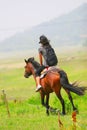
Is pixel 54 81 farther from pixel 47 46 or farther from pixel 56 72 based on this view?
A: pixel 47 46

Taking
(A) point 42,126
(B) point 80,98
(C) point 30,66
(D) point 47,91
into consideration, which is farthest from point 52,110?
(B) point 80,98

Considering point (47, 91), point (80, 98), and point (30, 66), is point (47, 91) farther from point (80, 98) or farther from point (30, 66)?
point (80, 98)

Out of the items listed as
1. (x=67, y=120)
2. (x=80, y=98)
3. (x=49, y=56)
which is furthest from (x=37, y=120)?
(x=80, y=98)

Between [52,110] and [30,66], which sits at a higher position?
[30,66]

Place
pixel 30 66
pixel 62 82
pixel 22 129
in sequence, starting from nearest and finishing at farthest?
pixel 22 129
pixel 62 82
pixel 30 66

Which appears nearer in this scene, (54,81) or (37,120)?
(37,120)

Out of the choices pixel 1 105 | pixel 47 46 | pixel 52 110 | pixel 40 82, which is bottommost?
pixel 1 105

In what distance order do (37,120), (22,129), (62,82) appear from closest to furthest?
1. (22,129)
2. (37,120)
3. (62,82)

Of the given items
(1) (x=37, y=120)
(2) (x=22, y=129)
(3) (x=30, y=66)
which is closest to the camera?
(2) (x=22, y=129)

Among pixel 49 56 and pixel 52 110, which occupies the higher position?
pixel 49 56

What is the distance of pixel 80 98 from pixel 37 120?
40.2ft

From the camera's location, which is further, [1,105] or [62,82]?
[1,105]

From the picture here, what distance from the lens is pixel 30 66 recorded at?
18188 millimetres

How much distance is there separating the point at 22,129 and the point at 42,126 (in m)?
0.60
